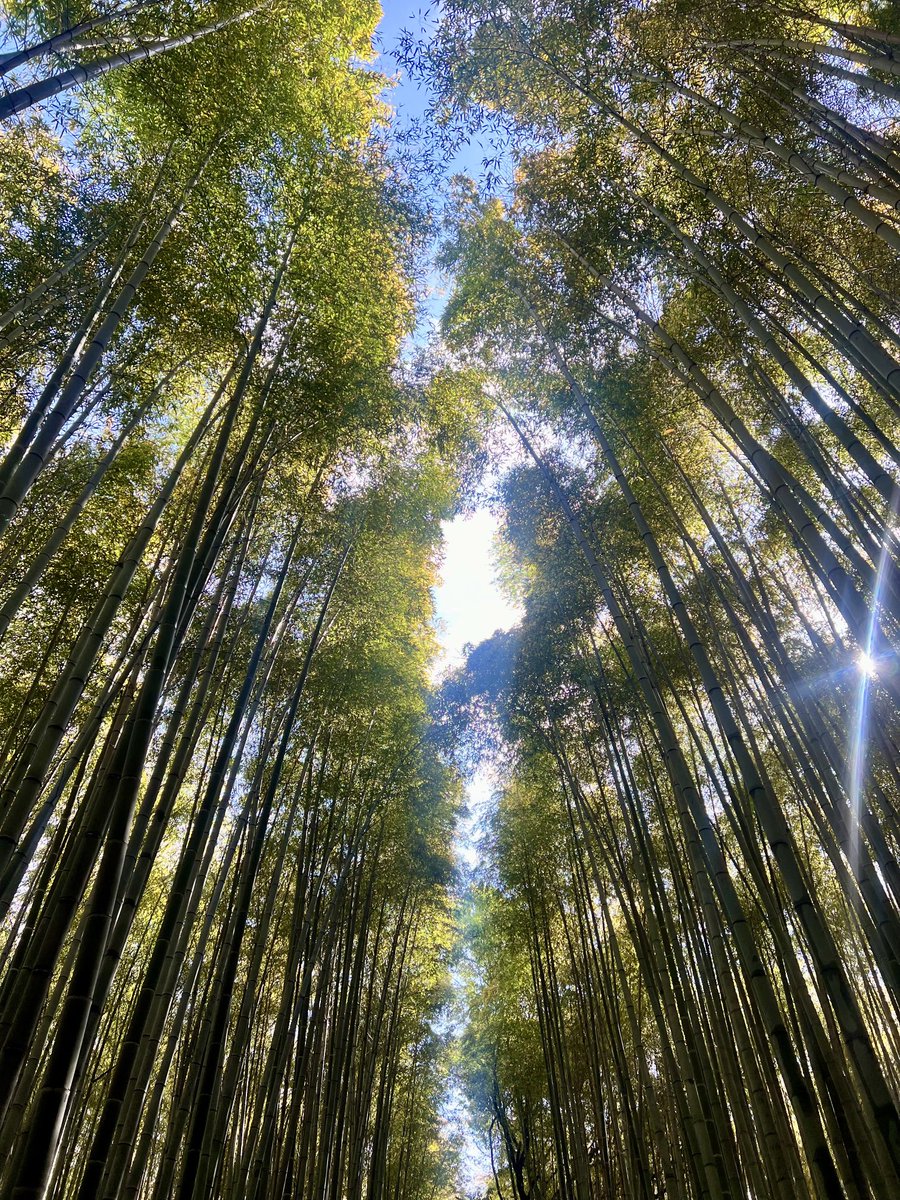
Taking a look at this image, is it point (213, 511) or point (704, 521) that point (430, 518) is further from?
point (213, 511)

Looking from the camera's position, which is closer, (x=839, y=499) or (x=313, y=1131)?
(x=839, y=499)

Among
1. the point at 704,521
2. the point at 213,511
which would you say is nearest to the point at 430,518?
the point at 704,521

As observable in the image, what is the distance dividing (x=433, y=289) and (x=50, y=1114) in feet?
20.5

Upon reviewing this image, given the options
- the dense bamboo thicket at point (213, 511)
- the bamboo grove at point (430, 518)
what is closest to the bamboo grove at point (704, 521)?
A: the bamboo grove at point (430, 518)

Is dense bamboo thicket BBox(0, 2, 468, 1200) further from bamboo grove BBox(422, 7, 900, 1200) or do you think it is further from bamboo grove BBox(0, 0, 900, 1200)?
bamboo grove BBox(422, 7, 900, 1200)

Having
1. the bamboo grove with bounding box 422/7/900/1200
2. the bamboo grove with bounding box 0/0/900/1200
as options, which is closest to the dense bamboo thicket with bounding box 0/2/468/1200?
the bamboo grove with bounding box 0/0/900/1200

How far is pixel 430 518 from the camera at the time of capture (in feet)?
22.1

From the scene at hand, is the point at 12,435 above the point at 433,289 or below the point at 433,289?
below

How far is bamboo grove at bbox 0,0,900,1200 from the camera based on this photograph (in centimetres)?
244

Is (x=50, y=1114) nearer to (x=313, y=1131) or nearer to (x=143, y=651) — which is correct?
(x=143, y=651)

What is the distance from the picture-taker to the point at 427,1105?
9.62 meters

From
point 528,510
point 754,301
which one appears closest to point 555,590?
point 528,510

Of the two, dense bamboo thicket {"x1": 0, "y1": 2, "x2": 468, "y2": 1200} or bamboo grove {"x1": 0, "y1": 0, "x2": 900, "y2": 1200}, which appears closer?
bamboo grove {"x1": 0, "y1": 0, "x2": 900, "y2": 1200}

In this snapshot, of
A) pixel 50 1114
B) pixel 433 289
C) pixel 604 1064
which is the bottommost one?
pixel 50 1114
